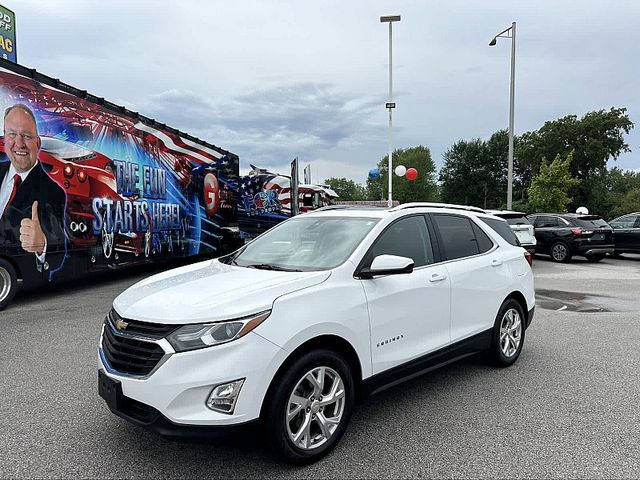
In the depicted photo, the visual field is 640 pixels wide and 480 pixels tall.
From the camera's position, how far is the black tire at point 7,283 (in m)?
7.47

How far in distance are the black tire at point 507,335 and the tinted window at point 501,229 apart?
2.33 ft

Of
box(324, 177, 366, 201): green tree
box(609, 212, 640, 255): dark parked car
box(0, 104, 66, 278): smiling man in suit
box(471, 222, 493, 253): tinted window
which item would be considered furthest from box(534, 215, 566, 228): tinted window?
box(324, 177, 366, 201): green tree

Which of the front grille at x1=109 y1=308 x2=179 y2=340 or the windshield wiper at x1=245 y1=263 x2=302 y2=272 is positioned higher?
the windshield wiper at x1=245 y1=263 x2=302 y2=272

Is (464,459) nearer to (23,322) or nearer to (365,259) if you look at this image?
(365,259)

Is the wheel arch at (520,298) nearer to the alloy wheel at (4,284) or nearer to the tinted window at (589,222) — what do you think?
the alloy wheel at (4,284)

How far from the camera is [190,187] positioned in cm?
1242

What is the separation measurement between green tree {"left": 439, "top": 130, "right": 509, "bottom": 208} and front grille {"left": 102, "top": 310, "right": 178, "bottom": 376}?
71596 mm

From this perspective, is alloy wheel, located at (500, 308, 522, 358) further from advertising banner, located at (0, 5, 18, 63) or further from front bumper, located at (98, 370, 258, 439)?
advertising banner, located at (0, 5, 18, 63)

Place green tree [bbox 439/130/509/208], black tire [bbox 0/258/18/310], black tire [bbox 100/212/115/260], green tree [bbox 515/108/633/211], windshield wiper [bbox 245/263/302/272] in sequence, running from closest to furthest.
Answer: windshield wiper [bbox 245/263/302/272], black tire [bbox 0/258/18/310], black tire [bbox 100/212/115/260], green tree [bbox 515/108/633/211], green tree [bbox 439/130/509/208]

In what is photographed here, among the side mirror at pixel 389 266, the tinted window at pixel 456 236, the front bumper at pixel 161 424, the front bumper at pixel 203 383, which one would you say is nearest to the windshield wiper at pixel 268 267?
the side mirror at pixel 389 266

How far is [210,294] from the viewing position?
3.08 meters

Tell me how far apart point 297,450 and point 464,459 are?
1114 millimetres

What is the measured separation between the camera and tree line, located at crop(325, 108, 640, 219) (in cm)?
3269

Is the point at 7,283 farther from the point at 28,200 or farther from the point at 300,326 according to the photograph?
the point at 300,326
